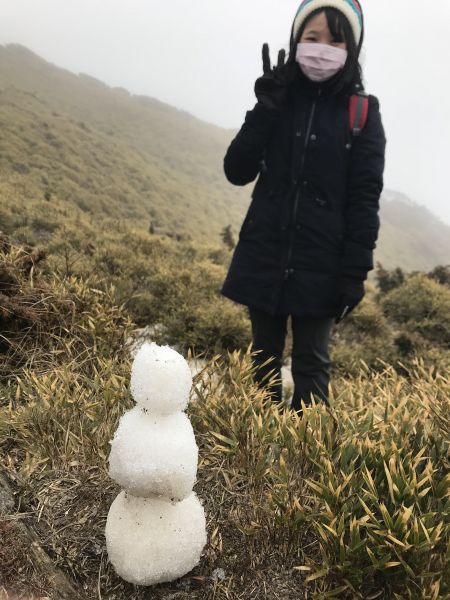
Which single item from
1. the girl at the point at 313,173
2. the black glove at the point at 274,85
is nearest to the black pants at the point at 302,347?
the girl at the point at 313,173

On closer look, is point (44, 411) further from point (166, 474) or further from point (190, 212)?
point (190, 212)

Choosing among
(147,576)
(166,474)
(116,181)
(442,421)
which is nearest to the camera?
(166,474)

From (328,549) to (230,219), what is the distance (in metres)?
32.4

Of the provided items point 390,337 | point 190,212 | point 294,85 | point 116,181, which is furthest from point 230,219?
point 294,85

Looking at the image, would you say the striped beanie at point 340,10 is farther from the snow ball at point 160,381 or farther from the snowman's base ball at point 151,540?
the snowman's base ball at point 151,540

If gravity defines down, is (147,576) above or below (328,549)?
below

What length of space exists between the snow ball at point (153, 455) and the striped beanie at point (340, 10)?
2303 mm

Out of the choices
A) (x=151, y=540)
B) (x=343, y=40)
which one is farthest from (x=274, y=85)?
(x=151, y=540)

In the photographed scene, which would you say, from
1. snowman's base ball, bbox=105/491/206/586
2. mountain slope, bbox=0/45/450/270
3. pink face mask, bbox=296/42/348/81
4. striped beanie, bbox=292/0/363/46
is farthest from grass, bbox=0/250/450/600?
mountain slope, bbox=0/45/450/270

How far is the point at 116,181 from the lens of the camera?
2414 centimetres

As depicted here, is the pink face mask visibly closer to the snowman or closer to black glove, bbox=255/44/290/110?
black glove, bbox=255/44/290/110

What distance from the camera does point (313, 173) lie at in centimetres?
265

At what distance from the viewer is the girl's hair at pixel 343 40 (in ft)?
8.29

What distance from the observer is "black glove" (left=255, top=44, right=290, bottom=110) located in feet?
8.52
